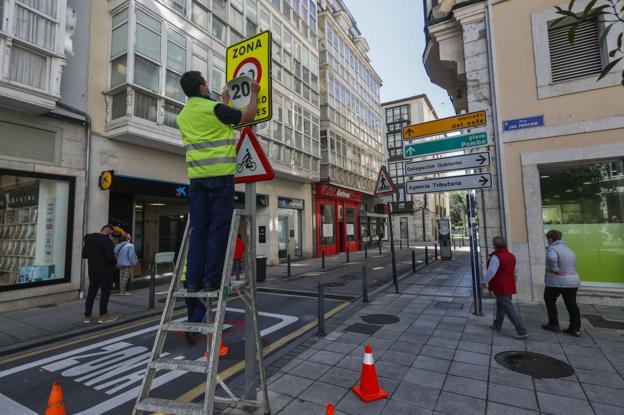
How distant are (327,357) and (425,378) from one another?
4.51ft

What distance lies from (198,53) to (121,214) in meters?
6.75

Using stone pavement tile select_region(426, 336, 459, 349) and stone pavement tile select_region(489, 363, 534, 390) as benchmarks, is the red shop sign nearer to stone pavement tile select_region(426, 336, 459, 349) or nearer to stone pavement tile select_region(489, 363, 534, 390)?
stone pavement tile select_region(426, 336, 459, 349)

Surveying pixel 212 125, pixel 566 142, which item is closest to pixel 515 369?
pixel 212 125

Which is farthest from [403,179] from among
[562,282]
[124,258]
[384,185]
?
[562,282]

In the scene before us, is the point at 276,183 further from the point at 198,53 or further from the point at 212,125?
the point at 212,125

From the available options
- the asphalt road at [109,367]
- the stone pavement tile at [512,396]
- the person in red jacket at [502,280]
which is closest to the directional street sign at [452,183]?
the person in red jacket at [502,280]

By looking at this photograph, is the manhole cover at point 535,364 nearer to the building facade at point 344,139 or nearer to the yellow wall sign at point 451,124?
the yellow wall sign at point 451,124

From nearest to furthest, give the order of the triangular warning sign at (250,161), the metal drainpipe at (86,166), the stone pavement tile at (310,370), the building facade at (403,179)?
the triangular warning sign at (250,161) → the stone pavement tile at (310,370) → the metal drainpipe at (86,166) → the building facade at (403,179)

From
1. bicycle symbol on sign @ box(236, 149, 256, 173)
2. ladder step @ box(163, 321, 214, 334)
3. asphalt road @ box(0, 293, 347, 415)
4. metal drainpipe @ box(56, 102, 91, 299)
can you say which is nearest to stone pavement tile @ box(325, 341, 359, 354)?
asphalt road @ box(0, 293, 347, 415)

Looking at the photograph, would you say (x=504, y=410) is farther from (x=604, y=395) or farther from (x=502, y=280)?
(x=502, y=280)

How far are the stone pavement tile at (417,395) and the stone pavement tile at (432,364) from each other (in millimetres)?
562

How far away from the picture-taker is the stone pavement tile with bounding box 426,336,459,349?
5125 mm

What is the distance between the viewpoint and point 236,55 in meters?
3.81

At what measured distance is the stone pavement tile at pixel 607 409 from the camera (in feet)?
10.5
